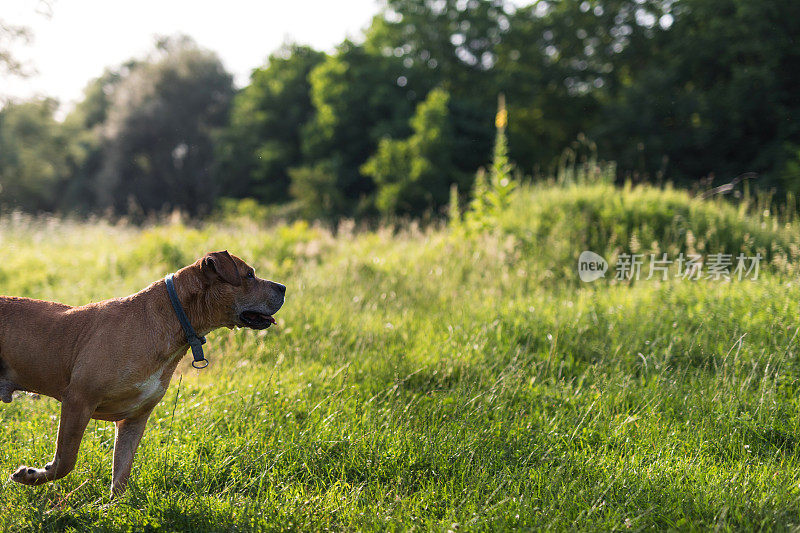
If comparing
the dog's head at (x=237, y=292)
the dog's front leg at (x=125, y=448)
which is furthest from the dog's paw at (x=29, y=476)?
the dog's head at (x=237, y=292)

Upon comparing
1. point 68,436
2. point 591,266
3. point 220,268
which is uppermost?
point 220,268

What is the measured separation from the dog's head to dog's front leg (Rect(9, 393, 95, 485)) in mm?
812

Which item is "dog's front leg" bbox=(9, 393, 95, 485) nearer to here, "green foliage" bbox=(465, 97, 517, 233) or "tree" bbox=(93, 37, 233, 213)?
"green foliage" bbox=(465, 97, 517, 233)

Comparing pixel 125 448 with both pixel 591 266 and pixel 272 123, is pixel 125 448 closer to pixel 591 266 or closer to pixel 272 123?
pixel 591 266

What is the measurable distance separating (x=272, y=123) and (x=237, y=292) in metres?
26.4

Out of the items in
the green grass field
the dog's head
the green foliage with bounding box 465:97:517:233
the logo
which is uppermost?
the green foliage with bounding box 465:97:517:233

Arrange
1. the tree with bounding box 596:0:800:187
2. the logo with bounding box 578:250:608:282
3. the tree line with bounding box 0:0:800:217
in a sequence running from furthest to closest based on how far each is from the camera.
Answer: the tree line with bounding box 0:0:800:217 → the tree with bounding box 596:0:800:187 → the logo with bounding box 578:250:608:282

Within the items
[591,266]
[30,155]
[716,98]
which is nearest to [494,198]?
[591,266]

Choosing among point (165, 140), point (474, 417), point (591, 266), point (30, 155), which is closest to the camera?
point (474, 417)

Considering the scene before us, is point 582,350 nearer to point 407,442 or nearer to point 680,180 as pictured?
point 407,442

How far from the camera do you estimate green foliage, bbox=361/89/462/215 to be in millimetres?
20891

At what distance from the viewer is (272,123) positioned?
91.8 feet

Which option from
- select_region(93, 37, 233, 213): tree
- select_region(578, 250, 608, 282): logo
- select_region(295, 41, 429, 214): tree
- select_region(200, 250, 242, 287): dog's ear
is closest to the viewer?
select_region(200, 250, 242, 287): dog's ear

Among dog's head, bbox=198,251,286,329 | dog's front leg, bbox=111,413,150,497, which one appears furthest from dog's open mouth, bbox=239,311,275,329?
dog's front leg, bbox=111,413,150,497
